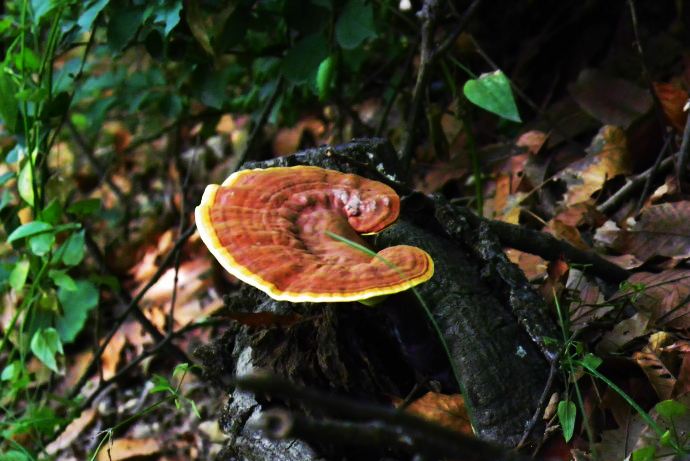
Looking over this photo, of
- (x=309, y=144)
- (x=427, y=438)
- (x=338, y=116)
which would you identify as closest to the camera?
(x=427, y=438)

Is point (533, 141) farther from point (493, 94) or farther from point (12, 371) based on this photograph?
point (12, 371)

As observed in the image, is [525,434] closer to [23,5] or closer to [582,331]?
[582,331]

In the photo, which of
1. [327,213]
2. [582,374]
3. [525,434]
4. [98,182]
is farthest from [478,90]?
[98,182]

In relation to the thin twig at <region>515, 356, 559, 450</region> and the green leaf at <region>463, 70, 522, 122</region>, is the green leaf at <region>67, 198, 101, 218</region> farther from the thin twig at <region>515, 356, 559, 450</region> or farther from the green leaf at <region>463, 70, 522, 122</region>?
the thin twig at <region>515, 356, 559, 450</region>

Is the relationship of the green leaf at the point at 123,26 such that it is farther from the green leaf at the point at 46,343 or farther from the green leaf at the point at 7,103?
the green leaf at the point at 46,343

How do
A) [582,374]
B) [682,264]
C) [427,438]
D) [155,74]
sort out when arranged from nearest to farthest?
[427,438] → [582,374] → [682,264] → [155,74]

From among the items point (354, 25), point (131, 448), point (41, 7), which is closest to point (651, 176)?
point (354, 25)

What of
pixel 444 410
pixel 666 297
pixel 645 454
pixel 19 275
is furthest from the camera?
pixel 19 275
